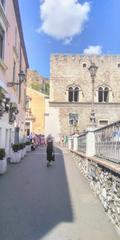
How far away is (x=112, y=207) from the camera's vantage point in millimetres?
6145

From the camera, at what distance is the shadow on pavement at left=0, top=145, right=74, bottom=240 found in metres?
5.44

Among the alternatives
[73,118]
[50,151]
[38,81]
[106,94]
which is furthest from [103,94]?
[38,81]

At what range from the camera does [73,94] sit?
→ 45656 mm

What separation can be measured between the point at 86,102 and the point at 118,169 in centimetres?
3999

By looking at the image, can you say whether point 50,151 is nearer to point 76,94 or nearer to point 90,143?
point 90,143

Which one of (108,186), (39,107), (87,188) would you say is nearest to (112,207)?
(108,186)

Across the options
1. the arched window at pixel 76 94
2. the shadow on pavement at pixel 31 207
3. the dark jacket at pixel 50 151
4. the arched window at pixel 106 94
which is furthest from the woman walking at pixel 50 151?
the arched window at pixel 106 94

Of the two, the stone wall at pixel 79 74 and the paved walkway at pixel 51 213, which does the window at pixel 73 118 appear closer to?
the stone wall at pixel 79 74

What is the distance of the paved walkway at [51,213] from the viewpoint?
5.29 m

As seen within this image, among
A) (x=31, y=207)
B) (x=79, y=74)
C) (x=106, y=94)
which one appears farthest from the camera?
(x=106, y=94)

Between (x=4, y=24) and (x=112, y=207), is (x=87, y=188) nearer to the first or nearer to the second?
(x=112, y=207)

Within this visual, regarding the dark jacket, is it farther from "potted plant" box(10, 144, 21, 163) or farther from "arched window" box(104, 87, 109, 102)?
"arched window" box(104, 87, 109, 102)

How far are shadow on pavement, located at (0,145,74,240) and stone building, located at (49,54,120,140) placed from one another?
1351 inches

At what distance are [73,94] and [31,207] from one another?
39096 mm
